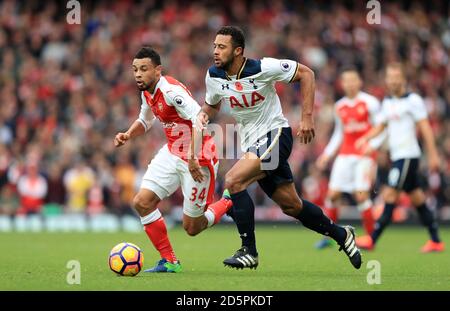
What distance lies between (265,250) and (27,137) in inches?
398

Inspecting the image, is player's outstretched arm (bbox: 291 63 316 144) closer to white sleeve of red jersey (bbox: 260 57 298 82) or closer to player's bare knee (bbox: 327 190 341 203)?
white sleeve of red jersey (bbox: 260 57 298 82)

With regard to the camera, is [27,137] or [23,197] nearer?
[23,197]

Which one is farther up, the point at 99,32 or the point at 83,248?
the point at 99,32

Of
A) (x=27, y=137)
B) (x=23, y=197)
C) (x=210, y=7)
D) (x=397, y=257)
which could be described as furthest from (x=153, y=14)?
(x=397, y=257)

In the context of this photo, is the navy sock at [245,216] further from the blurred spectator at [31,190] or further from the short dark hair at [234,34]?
the blurred spectator at [31,190]

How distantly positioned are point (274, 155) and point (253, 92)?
66 cm

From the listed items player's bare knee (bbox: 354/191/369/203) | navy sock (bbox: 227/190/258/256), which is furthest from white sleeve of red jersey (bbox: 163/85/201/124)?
player's bare knee (bbox: 354/191/369/203)

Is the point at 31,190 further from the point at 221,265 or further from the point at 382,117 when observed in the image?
the point at 221,265

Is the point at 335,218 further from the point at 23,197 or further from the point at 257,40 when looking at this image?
the point at 257,40

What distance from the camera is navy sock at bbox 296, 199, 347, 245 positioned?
8.96 metres

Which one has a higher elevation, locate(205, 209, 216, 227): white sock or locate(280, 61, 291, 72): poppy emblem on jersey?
locate(280, 61, 291, 72): poppy emblem on jersey

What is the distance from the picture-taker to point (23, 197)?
64.7ft

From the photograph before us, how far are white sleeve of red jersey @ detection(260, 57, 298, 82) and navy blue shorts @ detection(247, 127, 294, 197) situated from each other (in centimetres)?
51

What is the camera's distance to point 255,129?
8.90 m
